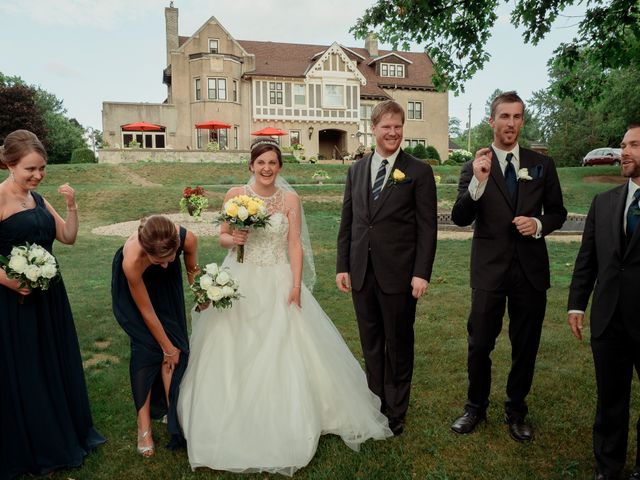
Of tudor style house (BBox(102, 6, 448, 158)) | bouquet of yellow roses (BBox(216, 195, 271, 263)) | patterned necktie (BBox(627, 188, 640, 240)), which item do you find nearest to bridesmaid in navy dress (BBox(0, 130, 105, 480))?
bouquet of yellow roses (BBox(216, 195, 271, 263))

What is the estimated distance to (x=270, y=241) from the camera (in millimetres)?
4926

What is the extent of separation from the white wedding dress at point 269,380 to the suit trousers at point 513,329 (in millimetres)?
977

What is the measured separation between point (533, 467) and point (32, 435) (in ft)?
12.4

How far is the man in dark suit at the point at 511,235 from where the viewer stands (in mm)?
4363

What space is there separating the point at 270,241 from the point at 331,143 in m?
45.6

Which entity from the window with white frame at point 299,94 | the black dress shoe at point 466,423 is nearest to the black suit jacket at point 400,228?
the black dress shoe at point 466,423

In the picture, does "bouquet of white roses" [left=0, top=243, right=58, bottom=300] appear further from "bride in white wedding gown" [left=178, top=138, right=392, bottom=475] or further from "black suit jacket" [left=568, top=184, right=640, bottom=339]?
"black suit jacket" [left=568, top=184, right=640, bottom=339]

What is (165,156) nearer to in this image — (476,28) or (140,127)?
(140,127)

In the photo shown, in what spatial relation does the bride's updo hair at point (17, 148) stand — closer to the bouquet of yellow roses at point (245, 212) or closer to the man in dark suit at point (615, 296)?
the bouquet of yellow roses at point (245, 212)

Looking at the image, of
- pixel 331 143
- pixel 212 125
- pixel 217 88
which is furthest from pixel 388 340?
pixel 331 143

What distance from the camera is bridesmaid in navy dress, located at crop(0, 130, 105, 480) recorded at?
402cm

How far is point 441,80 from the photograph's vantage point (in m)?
10.6

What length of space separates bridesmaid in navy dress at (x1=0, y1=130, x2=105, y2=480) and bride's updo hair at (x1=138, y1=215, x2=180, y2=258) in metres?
0.84

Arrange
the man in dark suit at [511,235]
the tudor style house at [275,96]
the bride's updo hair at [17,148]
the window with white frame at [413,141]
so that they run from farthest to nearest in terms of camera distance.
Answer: the window with white frame at [413,141], the tudor style house at [275,96], the man in dark suit at [511,235], the bride's updo hair at [17,148]
